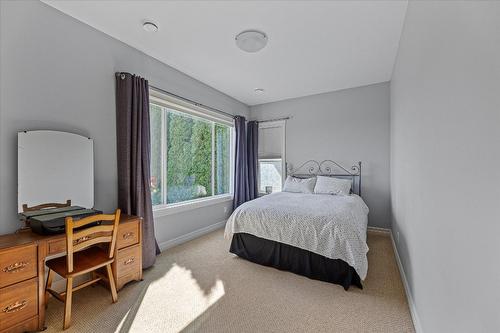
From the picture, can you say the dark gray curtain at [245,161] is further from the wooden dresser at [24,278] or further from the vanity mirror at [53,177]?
the wooden dresser at [24,278]

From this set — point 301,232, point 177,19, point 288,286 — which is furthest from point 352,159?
point 177,19

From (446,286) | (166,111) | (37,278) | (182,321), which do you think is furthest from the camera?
(166,111)

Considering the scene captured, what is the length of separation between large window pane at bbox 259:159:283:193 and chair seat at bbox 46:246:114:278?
3.50 metres

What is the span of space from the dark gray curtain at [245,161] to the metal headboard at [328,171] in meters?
0.84

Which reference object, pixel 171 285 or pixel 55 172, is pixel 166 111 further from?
pixel 171 285

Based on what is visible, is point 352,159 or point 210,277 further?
point 352,159

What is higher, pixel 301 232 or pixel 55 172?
pixel 55 172

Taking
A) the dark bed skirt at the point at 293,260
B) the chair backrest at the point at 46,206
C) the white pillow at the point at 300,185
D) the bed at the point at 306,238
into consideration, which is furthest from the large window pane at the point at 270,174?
the chair backrest at the point at 46,206

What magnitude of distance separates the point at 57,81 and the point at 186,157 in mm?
1890

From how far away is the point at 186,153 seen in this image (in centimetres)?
370

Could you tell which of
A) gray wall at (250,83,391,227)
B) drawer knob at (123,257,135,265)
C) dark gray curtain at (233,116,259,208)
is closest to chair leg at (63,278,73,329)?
drawer knob at (123,257,135,265)

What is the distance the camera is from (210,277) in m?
2.43

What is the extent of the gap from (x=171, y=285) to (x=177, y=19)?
2.73m

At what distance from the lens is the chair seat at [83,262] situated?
5.64 feet
